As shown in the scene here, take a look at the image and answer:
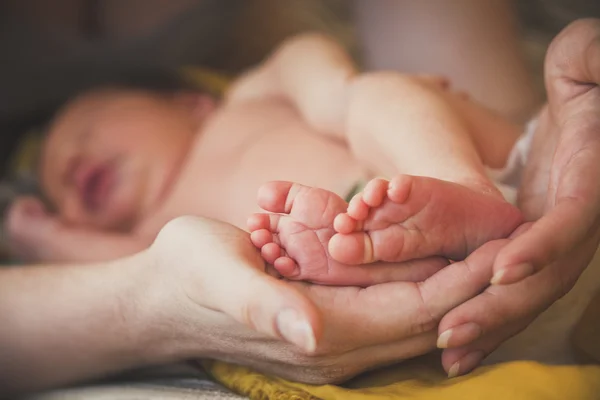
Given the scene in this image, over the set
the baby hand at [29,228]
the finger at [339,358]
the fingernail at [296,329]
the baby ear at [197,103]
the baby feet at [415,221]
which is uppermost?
the baby ear at [197,103]

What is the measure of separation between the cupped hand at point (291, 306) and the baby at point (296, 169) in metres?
0.02

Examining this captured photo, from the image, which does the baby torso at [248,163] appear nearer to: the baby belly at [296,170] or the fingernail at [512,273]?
the baby belly at [296,170]

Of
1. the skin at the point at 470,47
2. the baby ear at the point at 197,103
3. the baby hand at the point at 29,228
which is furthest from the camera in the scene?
the baby ear at the point at 197,103

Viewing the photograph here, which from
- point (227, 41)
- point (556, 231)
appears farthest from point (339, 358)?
point (227, 41)

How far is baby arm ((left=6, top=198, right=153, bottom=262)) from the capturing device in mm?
880

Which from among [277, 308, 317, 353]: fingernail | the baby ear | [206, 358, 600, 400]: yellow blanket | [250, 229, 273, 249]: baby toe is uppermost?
the baby ear

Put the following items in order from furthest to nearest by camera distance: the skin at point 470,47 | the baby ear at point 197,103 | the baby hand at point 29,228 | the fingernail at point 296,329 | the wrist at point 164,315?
the baby ear at point 197,103, the baby hand at point 29,228, the skin at point 470,47, the wrist at point 164,315, the fingernail at point 296,329

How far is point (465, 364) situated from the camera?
486 millimetres

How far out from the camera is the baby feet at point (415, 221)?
0.44 m

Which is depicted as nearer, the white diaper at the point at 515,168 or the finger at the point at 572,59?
the finger at the point at 572,59

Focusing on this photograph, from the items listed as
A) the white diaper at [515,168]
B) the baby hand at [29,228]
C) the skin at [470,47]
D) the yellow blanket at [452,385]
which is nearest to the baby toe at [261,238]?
the yellow blanket at [452,385]

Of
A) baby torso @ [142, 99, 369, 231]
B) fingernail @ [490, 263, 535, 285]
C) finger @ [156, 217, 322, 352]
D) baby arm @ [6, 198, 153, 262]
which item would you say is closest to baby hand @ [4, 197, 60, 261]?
baby arm @ [6, 198, 153, 262]

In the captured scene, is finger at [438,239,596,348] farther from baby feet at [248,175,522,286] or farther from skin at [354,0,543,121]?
skin at [354,0,543,121]

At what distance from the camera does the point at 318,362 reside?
0.49 meters
